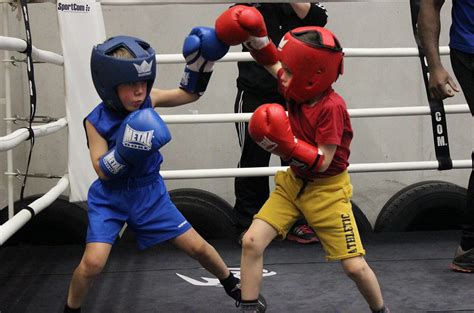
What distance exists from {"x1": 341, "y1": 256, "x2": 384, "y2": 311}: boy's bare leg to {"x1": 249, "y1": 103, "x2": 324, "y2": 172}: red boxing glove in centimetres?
32

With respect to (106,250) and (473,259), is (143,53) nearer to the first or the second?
(106,250)

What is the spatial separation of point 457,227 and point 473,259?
43.5 inches

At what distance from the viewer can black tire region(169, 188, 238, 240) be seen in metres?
4.06

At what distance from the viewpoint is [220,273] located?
2807 millimetres

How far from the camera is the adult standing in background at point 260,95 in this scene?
12.4ft

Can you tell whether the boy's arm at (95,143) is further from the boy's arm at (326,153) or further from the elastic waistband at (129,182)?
the boy's arm at (326,153)

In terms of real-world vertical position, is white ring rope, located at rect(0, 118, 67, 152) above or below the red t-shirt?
below

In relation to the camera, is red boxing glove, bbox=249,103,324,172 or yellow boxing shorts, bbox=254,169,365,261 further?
yellow boxing shorts, bbox=254,169,365,261

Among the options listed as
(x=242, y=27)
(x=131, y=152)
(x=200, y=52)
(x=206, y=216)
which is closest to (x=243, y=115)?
(x=206, y=216)

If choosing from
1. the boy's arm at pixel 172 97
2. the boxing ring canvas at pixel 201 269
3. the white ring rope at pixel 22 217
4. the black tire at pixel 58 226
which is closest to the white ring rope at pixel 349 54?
the boxing ring canvas at pixel 201 269

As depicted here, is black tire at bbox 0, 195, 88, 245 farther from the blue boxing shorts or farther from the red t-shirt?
the red t-shirt

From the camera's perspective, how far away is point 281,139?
2430 mm

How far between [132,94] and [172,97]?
26cm

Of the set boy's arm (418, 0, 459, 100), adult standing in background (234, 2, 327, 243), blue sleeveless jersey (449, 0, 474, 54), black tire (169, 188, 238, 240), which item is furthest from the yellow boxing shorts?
black tire (169, 188, 238, 240)
